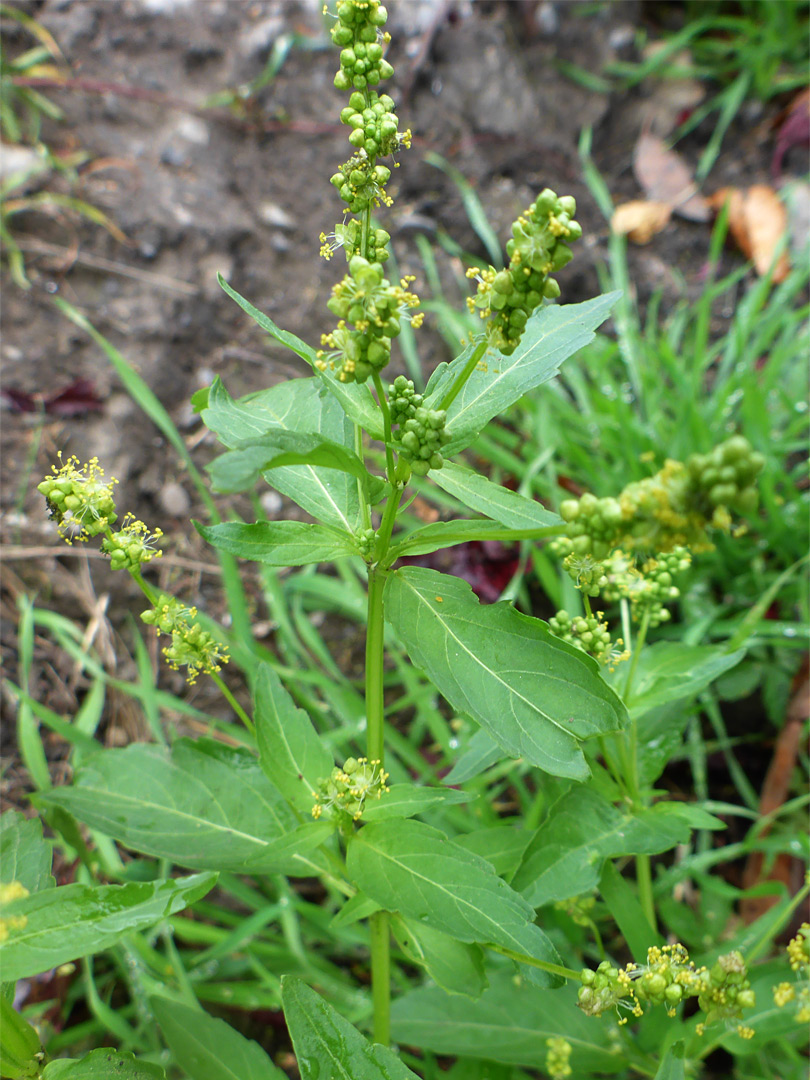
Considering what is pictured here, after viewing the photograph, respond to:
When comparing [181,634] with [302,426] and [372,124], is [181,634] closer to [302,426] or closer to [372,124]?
[302,426]

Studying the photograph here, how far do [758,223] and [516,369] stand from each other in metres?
4.04

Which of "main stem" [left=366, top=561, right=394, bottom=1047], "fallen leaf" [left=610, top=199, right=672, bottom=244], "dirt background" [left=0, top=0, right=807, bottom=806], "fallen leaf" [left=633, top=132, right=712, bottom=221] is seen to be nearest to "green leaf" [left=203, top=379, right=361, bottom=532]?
"main stem" [left=366, top=561, right=394, bottom=1047]

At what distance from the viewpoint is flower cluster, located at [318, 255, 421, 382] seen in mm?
1312

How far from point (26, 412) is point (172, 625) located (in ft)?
8.09

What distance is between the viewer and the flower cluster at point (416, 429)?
4.74 feet

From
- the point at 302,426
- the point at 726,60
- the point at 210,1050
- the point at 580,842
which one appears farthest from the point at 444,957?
the point at 726,60

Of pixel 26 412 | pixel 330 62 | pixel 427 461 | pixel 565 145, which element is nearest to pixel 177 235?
pixel 26 412

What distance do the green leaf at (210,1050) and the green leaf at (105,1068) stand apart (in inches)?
9.7

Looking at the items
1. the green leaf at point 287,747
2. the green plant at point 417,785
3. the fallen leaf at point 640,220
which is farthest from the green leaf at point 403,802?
the fallen leaf at point 640,220

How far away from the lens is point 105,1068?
1651mm

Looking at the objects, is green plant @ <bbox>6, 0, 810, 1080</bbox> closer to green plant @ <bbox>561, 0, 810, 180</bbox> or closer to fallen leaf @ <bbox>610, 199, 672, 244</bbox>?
fallen leaf @ <bbox>610, 199, 672, 244</bbox>

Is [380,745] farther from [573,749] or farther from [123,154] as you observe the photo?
[123,154]

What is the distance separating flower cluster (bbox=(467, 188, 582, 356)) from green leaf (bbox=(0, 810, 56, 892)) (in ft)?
5.23

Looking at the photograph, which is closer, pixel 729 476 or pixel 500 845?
pixel 729 476
